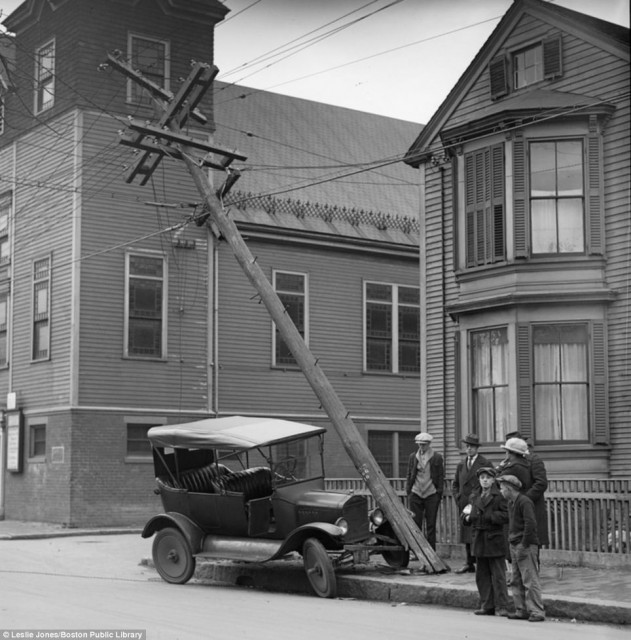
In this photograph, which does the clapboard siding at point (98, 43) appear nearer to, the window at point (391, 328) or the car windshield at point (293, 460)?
the window at point (391, 328)

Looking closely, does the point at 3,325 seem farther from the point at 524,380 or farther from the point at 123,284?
the point at 524,380

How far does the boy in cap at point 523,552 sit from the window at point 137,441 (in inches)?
702

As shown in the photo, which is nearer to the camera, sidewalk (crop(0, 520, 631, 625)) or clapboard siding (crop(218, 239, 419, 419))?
sidewalk (crop(0, 520, 631, 625))

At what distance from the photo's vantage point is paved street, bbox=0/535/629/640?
10.8 m

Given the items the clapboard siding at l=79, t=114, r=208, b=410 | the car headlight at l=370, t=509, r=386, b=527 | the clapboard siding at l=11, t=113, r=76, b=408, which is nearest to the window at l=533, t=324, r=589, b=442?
the car headlight at l=370, t=509, r=386, b=527

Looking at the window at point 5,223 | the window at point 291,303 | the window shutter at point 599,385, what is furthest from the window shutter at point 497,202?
the window at point 5,223

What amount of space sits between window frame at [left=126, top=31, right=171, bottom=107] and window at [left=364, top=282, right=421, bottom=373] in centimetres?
853

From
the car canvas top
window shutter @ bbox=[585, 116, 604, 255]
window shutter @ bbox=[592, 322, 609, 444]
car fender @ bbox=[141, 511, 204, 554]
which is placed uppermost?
window shutter @ bbox=[585, 116, 604, 255]

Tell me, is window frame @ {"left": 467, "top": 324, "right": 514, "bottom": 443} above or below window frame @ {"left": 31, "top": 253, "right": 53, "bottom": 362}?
below

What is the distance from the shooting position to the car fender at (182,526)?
1595 centimetres

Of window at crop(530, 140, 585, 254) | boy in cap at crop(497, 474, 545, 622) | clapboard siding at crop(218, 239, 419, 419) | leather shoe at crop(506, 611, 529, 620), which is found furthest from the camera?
clapboard siding at crop(218, 239, 419, 419)

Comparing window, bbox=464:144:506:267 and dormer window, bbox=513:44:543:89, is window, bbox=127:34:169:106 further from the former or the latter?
window, bbox=464:144:506:267

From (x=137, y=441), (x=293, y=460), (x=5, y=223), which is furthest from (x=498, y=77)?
(x=5, y=223)

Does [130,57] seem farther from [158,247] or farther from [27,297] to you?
[27,297]
